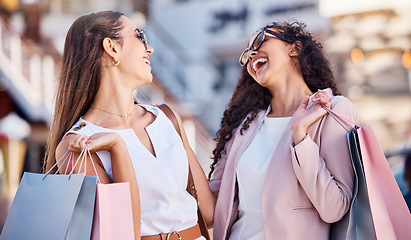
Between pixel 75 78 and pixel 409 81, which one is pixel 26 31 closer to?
pixel 409 81

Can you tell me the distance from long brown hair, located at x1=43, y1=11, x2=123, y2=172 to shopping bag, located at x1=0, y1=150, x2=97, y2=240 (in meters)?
0.38

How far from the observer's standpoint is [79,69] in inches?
98.5

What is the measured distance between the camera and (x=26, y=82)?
11836 mm

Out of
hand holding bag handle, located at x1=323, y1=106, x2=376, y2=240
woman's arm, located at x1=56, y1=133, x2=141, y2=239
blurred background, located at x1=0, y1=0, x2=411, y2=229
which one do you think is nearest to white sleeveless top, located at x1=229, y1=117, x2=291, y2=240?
hand holding bag handle, located at x1=323, y1=106, x2=376, y2=240

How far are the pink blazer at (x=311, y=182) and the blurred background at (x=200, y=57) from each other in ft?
24.4

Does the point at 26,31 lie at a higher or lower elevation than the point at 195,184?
lower

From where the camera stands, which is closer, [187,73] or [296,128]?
[296,128]

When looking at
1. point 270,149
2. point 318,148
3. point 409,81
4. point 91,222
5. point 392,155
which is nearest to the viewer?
point 91,222

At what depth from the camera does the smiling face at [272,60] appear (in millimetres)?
2689

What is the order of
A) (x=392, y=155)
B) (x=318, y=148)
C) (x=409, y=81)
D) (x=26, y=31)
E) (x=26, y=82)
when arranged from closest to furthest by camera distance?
(x=318, y=148) → (x=392, y=155) → (x=26, y=82) → (x=409, y=81) → (x=26, y=31)

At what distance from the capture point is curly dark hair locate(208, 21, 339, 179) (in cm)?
277

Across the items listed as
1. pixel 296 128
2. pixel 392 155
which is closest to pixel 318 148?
pixel 296 128

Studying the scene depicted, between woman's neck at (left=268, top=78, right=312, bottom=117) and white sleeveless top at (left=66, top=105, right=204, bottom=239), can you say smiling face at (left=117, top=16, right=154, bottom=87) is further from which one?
woman's neck at (left=268, top=78, right=312, bottom=117)

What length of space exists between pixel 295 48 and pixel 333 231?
0.98 metres
